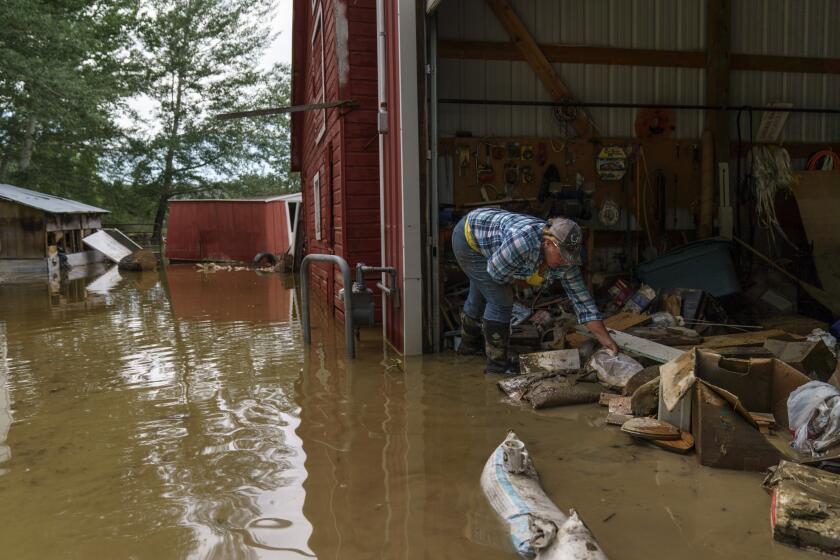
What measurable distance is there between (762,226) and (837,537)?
637 centimetres

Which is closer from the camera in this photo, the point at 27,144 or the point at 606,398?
the point at 606,398

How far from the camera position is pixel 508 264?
501 cm

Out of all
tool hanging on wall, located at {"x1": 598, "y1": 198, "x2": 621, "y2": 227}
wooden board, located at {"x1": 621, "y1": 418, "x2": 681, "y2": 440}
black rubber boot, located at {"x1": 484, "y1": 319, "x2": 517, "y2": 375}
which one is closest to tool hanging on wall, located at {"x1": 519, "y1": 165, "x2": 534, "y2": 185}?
tool hanging on wall, located at {"x1": 598, "y1": 198, "x2": 621, "y2": 227}

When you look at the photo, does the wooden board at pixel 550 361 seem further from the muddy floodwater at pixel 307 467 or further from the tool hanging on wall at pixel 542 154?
the tool hanging on wall at pixel 542 154

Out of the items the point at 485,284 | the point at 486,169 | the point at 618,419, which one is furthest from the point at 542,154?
the point at 618,419

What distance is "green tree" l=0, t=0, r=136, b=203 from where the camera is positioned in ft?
74.5

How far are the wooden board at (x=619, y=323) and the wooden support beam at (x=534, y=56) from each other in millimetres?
2223

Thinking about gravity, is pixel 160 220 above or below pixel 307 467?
above

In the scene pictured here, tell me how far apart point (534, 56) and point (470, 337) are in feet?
10.9

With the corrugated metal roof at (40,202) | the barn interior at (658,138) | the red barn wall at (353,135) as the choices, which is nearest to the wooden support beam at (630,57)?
the barn interior at (658,138)

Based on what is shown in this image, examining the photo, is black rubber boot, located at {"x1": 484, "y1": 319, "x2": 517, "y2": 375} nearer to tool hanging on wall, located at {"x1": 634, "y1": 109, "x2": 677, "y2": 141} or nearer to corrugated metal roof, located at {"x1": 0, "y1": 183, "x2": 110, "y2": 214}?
tool hanging on wall, located at {"x1": 634, "y1": 109, "x2": 677, "y2": 141}

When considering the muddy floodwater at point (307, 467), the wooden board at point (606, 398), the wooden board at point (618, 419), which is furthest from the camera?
the wooden board at point (606, 398)

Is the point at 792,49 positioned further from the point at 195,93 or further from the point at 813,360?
the point at 195,93

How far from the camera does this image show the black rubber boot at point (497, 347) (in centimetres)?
572
